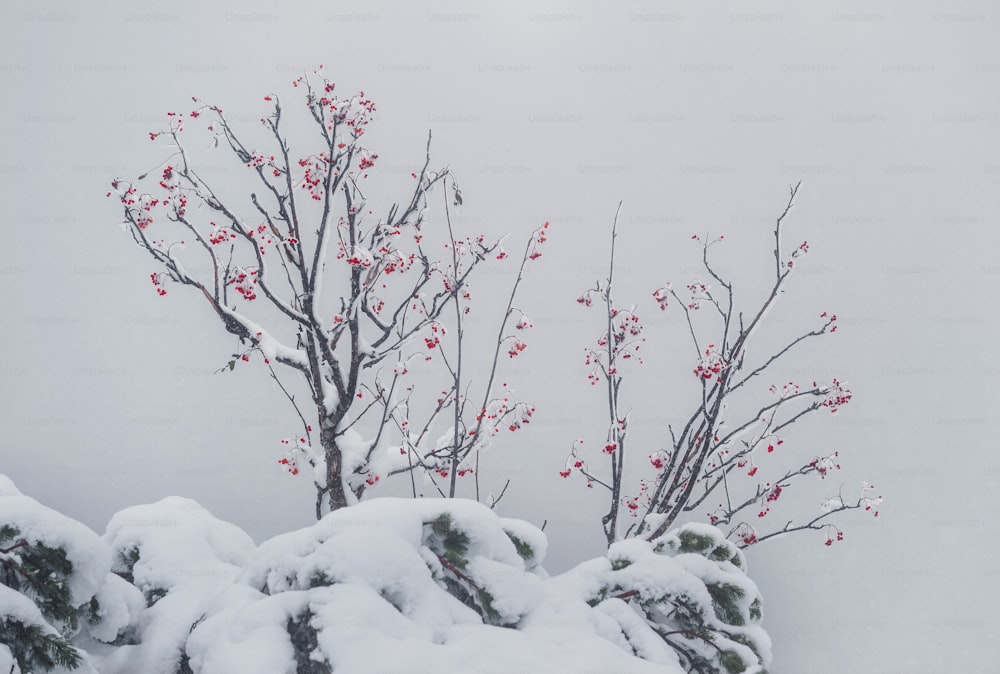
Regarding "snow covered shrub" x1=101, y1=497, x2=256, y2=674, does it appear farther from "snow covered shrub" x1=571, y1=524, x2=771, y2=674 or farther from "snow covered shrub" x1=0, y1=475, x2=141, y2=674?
"snow covered shrub" x1=571, y1=524, x2=771, y2=674

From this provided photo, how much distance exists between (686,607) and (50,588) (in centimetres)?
220

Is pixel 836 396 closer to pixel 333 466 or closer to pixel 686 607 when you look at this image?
pixel 686 607

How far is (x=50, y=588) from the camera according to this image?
2.02m

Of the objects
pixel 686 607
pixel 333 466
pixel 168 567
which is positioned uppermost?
pixel 333 466

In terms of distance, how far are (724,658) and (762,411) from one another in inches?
80.2

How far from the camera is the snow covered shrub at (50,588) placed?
1.84 m

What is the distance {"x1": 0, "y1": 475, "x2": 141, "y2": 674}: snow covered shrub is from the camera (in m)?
1.84

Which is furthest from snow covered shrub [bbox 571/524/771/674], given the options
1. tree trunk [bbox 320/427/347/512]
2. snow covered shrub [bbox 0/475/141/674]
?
tree trunk [bbox 320/427/347/512]

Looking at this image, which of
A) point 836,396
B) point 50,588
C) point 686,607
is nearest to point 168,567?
point 50,588

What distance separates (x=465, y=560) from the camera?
2.34 meters

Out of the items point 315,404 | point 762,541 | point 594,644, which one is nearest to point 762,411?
point 762,541

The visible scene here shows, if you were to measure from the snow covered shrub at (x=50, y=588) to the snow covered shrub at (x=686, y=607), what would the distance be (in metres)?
1.74

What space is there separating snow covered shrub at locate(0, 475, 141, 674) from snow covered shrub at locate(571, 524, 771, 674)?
1.74 meters

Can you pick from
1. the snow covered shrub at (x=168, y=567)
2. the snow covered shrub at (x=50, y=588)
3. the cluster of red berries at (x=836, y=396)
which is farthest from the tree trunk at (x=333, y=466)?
the cluster of red berries at (x=836, y=396)
